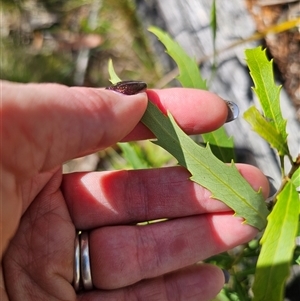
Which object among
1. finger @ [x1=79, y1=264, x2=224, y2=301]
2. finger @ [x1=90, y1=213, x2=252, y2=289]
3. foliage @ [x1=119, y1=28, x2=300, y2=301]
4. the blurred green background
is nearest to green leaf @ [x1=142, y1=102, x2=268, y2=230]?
foliage @ [x1=119, y1=28, x2=300, y2=301]

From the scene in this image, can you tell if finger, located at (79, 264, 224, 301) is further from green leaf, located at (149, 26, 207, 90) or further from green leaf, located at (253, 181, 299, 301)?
green leaf, located at (149, 26, 207, 90)

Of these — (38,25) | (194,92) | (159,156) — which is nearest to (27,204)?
(194,92)

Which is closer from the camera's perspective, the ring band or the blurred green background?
the ring band

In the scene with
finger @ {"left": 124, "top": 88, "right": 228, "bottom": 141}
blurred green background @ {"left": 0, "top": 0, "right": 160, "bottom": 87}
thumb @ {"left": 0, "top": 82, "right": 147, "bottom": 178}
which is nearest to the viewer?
thumb @ {"left": 0, "top": 82, "right": 147, "bottom": 178}

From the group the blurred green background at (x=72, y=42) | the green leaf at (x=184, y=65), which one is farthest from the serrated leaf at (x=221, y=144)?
the blurred green background at (x=72, y=42)

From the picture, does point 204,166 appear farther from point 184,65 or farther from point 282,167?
point 184,65

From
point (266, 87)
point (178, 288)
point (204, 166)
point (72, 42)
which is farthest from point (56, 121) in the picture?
point (72, 42)
